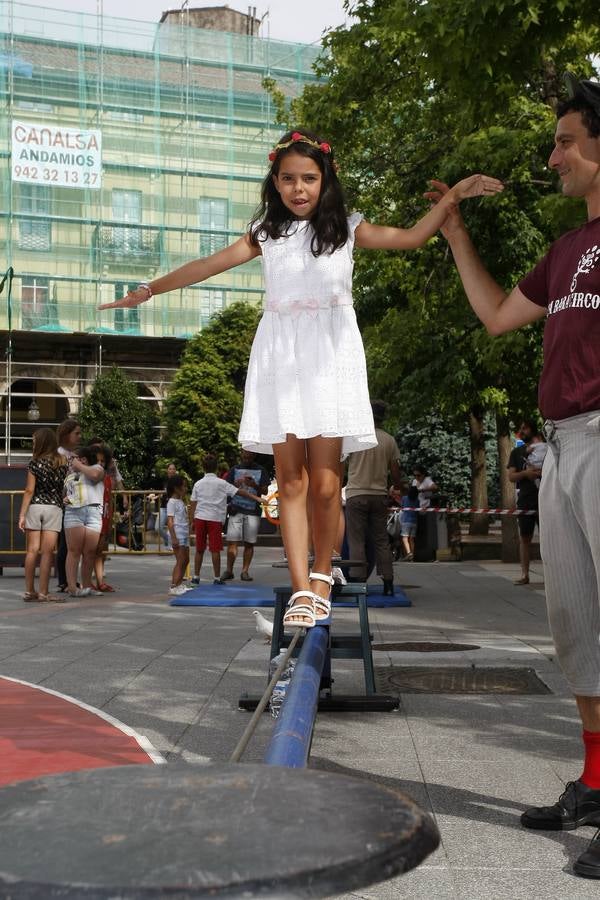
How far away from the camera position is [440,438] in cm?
4422

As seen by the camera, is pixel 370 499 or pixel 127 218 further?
pixel 127 218

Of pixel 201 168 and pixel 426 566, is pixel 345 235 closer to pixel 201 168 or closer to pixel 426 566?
pixel 426 566

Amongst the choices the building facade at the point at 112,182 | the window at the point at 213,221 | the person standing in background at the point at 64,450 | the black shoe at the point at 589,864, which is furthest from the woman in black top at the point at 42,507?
the window at the point at 213,221

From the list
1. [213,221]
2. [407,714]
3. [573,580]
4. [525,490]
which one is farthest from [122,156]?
[573,580]

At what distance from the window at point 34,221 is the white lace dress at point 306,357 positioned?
4204cm

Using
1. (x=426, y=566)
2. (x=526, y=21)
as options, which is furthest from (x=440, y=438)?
(x=526, y=21)

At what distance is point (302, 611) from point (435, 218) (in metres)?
1.45

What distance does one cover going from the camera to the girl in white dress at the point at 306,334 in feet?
14.4

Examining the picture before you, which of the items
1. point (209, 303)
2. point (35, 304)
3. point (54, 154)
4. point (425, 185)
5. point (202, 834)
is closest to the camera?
point (202, 834)

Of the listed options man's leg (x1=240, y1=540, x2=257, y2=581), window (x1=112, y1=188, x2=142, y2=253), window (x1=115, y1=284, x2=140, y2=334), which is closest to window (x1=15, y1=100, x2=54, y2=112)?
window (x1=112, y1=188, x2=142, y2=253)

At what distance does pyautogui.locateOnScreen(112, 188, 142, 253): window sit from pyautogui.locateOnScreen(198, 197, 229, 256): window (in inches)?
101

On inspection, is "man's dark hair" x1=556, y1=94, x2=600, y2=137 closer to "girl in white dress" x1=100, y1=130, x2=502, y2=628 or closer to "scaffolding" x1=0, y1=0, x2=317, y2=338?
"girl in white dress" x1=100, y1=130, x2=502, y2=628

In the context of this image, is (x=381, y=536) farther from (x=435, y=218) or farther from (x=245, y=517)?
(x=435, y=218)

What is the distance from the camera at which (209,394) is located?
4475 centimetres
